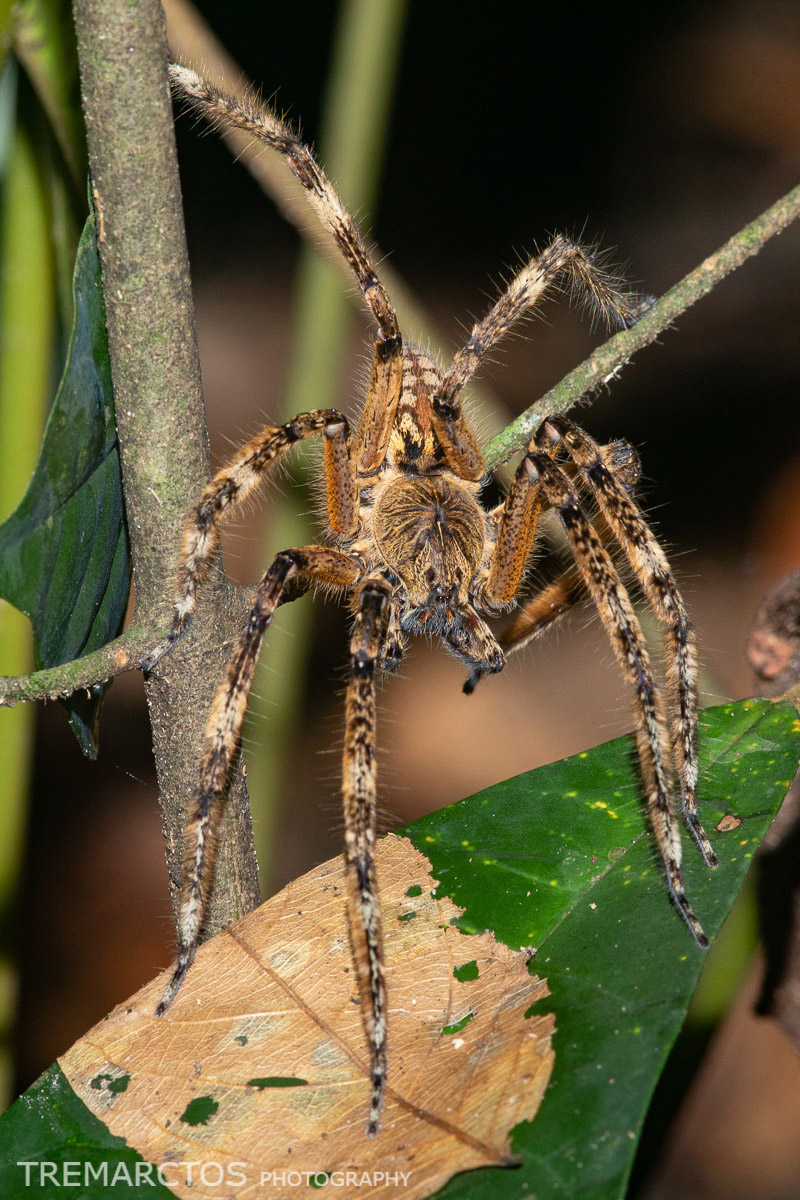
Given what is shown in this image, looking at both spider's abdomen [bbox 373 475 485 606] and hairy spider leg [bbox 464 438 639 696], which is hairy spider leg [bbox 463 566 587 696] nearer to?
hairy spider leg [bbox 464 438 639 696]

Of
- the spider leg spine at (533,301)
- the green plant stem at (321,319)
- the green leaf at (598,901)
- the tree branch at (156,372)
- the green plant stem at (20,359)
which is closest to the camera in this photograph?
the green leaf at (598,901)

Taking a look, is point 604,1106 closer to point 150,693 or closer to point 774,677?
point 150,693

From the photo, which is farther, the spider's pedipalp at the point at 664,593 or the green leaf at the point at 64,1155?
the spider's pedipalp at the point at 664,593

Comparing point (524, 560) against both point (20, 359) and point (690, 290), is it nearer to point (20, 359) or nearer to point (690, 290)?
point (690, 290)

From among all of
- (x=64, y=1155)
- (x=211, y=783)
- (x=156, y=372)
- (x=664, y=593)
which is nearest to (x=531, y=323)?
(x=664, y=593)

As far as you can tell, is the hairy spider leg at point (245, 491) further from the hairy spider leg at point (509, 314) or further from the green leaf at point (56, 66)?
the green leaf at point (56, 66)

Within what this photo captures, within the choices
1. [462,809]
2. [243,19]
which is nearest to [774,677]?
[462,809]

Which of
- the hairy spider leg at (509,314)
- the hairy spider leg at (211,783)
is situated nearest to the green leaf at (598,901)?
the hairy spider leg at (211,783)
